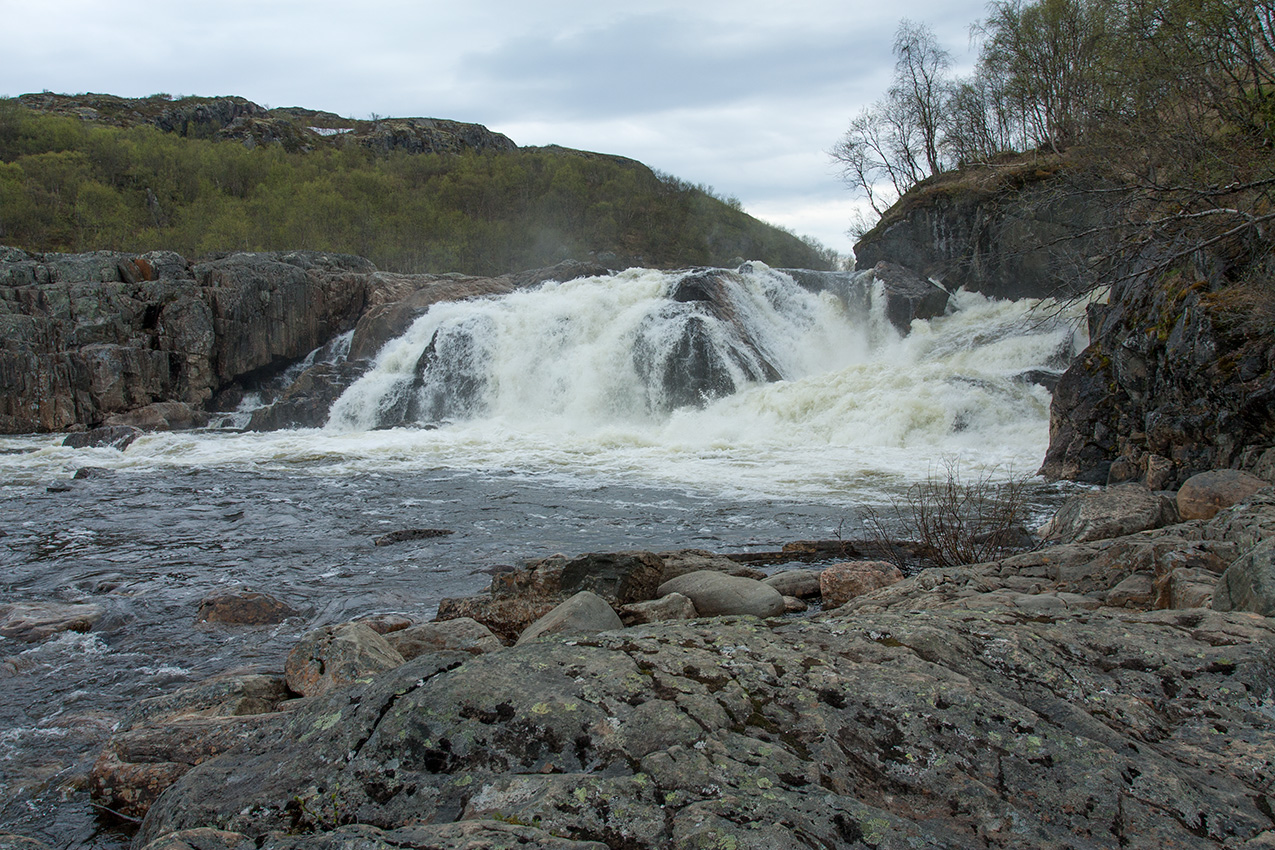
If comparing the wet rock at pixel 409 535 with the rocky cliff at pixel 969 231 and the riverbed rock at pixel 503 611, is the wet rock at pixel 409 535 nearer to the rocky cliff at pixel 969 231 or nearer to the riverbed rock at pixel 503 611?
the riverbed rock at pixel 503 611

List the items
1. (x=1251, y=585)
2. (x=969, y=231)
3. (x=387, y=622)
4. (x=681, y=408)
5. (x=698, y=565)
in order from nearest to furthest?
(x=1251, y=585), (x=387, y=622), (x=698, y=565), (x=681, y=408), (x=969, y=231)

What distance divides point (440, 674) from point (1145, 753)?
6.16ft

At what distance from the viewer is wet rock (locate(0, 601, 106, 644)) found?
6098 mm

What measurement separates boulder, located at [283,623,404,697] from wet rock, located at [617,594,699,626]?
1777mm

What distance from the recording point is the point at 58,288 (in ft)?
79.5

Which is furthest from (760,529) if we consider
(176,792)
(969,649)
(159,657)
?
(176,792)

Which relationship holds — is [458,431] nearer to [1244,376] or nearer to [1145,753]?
[1244,376]

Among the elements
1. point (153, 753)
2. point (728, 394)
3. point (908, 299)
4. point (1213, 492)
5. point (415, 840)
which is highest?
point (908, 299)

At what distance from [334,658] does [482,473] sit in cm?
1072

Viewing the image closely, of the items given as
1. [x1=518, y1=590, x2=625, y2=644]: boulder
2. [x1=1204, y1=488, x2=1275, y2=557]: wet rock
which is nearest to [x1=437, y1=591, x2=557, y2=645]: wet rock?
[x1=518, y1=590, x2=625, y2=644]: boulder

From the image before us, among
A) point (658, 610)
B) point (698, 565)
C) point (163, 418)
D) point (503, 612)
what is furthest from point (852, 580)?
point (163, 418)

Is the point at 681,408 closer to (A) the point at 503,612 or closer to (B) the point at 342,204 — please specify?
(A) the point at 503,612

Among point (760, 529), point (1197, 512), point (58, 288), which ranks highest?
point (58, 288)

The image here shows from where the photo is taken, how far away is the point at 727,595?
591cm
